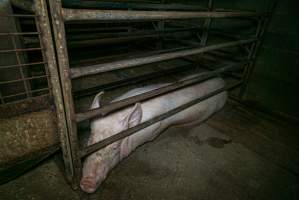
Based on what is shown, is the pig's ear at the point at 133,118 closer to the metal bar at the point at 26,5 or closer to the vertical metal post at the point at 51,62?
the vertical metal post at the point at 51,62

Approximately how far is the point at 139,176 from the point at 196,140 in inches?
34.7

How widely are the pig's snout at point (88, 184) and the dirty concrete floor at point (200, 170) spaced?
0.29 feet

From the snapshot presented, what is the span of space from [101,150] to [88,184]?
282 mm

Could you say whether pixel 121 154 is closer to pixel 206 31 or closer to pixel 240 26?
pixel 206 31

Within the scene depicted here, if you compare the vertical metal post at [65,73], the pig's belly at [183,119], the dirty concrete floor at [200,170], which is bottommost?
the dirty concrete floor at [200,170]

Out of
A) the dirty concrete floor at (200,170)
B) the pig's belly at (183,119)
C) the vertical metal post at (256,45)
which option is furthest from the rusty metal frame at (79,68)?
the vertical metal post at (256,45)

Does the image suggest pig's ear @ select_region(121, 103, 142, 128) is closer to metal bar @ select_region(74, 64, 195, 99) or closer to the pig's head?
the pig's head

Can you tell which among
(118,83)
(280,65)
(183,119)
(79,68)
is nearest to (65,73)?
(79,68)

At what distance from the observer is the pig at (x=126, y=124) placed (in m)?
1.60

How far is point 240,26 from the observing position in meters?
3.09

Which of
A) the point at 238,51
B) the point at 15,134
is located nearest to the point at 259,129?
the point at 238,51

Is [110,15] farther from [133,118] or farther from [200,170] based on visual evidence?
[200,170]

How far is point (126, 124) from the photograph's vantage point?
1.69 metres

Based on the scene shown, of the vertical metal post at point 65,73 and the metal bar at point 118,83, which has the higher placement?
the vertical metal post at point 65,73
